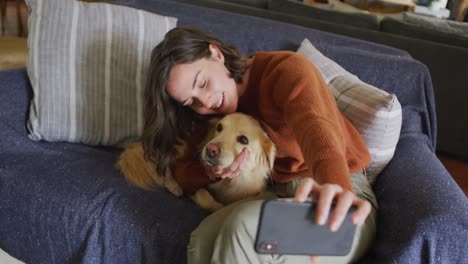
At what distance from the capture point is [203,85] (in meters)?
1.16

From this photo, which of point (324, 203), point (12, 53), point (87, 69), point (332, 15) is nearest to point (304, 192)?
point (324, 203)

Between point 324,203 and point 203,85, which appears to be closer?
point 324,203

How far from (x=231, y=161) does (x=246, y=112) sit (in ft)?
0.68

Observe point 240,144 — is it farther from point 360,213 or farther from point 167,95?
point 360,213

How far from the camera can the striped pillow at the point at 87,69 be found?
155 cm

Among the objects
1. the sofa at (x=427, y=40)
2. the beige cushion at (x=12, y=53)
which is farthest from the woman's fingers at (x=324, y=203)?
the beige cushion at (x=12, y=53)

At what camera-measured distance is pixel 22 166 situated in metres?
1.39

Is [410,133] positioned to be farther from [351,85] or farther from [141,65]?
[141,65]

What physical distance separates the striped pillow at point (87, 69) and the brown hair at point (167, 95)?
0.33 metres

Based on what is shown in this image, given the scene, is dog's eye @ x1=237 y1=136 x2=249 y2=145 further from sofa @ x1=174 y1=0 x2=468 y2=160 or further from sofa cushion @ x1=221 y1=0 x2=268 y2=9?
sofa cushion @ x1=221 y1=0 x2=268 y2=9

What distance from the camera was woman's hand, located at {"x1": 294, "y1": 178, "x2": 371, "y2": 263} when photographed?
0.65 meters

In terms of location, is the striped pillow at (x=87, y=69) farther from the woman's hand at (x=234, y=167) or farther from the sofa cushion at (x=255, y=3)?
the sofa cushion at (x=255, y=3)

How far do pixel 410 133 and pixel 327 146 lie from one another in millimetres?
830

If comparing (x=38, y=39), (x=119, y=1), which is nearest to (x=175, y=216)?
(x=38, y=39)
